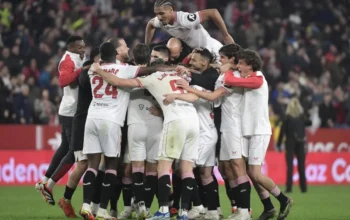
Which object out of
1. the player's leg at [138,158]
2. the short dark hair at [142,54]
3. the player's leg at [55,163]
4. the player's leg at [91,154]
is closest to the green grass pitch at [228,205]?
the player's leg at [55,163]

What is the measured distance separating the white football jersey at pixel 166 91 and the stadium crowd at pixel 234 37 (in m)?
9.80

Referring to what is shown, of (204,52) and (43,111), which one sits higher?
(204,52)

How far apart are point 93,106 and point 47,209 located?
10.3 ft

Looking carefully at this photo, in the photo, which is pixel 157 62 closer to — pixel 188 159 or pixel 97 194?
pixel 188 159

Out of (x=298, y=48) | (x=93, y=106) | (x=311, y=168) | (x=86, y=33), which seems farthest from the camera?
(x=298, y=48)

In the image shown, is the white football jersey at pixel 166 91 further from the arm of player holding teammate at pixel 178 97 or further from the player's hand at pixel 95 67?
the player's hand at pixel 95 67

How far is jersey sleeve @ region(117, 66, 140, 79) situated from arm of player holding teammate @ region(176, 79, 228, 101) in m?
0.57

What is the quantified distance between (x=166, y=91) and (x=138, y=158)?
1102 millimetres

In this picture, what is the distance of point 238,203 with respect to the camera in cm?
1334

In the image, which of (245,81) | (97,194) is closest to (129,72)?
(245,81)

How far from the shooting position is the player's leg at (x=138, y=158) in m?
13.2

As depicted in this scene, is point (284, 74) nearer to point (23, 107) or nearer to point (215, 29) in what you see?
point (215, 29)

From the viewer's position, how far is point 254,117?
13.1 meters

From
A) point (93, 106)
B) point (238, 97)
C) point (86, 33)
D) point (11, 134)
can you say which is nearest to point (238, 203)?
point (238, 97)
